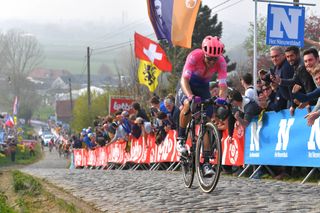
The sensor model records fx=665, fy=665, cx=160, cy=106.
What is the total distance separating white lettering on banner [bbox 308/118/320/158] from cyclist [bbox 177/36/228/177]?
2.26 m

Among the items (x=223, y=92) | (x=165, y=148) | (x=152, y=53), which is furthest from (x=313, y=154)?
(x=152, y=53)

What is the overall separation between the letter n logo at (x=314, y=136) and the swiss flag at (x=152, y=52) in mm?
13989

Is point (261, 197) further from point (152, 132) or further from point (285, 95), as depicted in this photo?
point (152, 132)

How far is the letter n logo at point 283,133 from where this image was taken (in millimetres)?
11680

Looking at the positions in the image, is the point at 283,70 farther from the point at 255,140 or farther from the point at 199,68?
the point at 199,68

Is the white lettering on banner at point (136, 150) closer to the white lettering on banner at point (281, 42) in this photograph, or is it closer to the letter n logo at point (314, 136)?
the white lettering on banner at point (281, 42)

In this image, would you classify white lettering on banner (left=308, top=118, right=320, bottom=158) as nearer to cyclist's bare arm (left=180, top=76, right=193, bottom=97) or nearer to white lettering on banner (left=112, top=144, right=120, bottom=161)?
cyclist's bare arm (left=180, top=76, right=193, bottom=97)

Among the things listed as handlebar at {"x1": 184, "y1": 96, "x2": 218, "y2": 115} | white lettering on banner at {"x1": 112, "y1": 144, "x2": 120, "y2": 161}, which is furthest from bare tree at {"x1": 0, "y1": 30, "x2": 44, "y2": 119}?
handlebar at {"x1": 184, "y1": 96, "x2": 218, "y2": 115}

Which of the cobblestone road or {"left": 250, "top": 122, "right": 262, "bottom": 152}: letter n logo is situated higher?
{"left": 250, "top": 122, "right": 262, "bottom": 152}: letter n logo

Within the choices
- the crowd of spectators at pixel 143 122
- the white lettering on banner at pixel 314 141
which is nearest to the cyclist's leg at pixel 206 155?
the white lettering on banner at pixel 314 141

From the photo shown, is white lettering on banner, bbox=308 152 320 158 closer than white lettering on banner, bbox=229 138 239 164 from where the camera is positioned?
Yes

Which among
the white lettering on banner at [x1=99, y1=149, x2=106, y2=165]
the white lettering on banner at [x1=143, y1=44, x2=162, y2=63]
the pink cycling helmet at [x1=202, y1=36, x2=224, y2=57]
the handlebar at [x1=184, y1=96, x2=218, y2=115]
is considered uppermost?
the white lettering on banner at [x1=143, y1=44, x2=162, y2=63]

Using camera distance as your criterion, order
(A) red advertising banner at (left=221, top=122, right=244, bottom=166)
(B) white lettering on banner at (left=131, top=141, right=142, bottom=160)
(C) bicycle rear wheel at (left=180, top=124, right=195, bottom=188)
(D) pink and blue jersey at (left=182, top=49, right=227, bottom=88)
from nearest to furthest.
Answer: (D) pink and blue jersey at (left=182, top=49, right=227, bottom=88)
(C) bicycle rear wheel at (left=180, top=124, right=195, bottom=188)
(A) red advertising banner at (left=221, top=122, right=244, bottom=166)
(B) white lettering on banner at (left=131, top=141, right=142, bottom=160)

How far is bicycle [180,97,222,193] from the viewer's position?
28.0ft
